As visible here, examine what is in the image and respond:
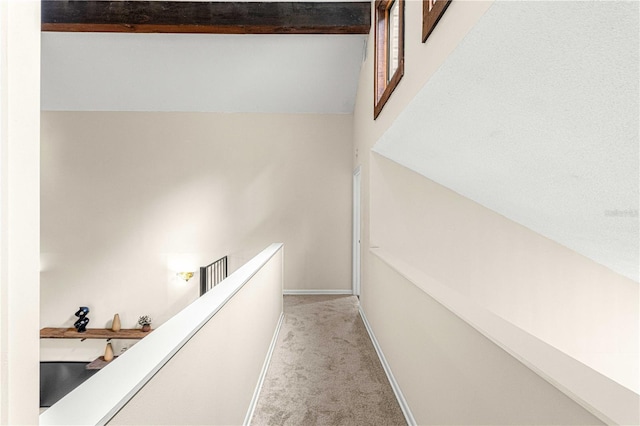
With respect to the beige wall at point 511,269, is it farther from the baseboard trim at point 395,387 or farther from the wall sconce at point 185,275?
the wall sconce at point 185,275

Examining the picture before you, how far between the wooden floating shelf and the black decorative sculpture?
57 millimetres

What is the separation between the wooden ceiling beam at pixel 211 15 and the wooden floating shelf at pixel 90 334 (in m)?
3.77

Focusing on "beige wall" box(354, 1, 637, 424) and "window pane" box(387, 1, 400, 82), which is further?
"window pane" box(387, 1, 400, 82)

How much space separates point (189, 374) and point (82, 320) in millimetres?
4931

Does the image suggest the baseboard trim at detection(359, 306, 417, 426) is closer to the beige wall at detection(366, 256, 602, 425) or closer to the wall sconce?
the beige wall at detection(366, 256, 602, 425)

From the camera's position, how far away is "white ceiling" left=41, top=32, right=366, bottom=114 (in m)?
4.21

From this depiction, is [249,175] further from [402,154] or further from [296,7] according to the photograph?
[402,154]

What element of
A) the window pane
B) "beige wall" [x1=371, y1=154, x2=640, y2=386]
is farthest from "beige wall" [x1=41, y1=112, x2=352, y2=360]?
the window pane

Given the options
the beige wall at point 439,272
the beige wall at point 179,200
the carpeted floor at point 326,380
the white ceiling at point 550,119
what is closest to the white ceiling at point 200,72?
the beige wall at point 179,200

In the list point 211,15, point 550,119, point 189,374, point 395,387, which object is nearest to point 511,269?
point 395,387

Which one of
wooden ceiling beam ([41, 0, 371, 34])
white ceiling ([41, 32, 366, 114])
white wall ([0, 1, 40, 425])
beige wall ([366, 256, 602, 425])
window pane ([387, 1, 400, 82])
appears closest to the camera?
white wall ([0, 1, 40, 425])

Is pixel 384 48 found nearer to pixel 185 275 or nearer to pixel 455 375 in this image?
pixel 455 375

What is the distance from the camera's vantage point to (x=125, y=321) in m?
5.12

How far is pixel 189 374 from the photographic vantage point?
110cm
